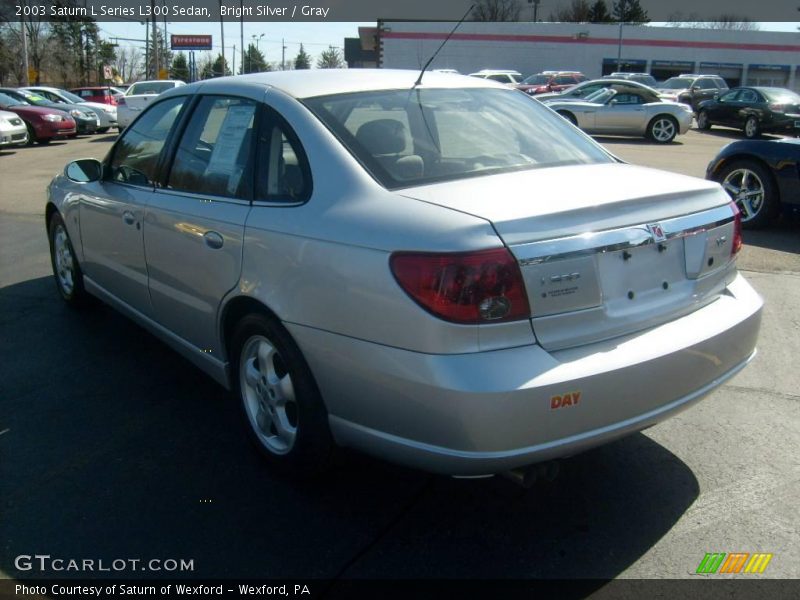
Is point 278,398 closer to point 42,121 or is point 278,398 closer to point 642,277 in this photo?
point 642,277

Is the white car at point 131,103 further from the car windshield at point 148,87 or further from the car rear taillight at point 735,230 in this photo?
the car rear taillight at point 735,230

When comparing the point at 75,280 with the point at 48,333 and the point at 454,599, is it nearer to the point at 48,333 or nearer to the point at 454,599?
the point at 48,333

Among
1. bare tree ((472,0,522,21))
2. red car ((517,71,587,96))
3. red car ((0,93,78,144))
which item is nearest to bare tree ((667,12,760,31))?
bare tree ((472,0,522,21))

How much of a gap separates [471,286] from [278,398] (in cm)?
113

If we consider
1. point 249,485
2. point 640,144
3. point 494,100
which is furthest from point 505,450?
point 640,144

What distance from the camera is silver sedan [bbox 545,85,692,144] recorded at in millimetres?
20266

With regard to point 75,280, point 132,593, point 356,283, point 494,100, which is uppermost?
point 494,100

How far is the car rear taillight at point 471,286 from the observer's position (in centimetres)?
247

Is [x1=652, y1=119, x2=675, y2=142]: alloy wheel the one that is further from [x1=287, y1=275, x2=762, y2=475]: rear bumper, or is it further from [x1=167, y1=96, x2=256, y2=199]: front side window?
[x1=287, y1=275, x2=762, y2=475]: rear bumper

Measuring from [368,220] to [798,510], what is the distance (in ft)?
6.85

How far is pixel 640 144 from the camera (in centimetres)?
2019

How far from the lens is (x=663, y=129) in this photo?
805 inches

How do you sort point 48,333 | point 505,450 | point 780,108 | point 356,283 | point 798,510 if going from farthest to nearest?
point 780,108, point 48,333, point 798,510, point 356,283, point 505,450

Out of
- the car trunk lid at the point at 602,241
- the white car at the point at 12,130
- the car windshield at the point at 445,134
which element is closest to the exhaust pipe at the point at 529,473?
the car trunk lid at the point at 602,241
